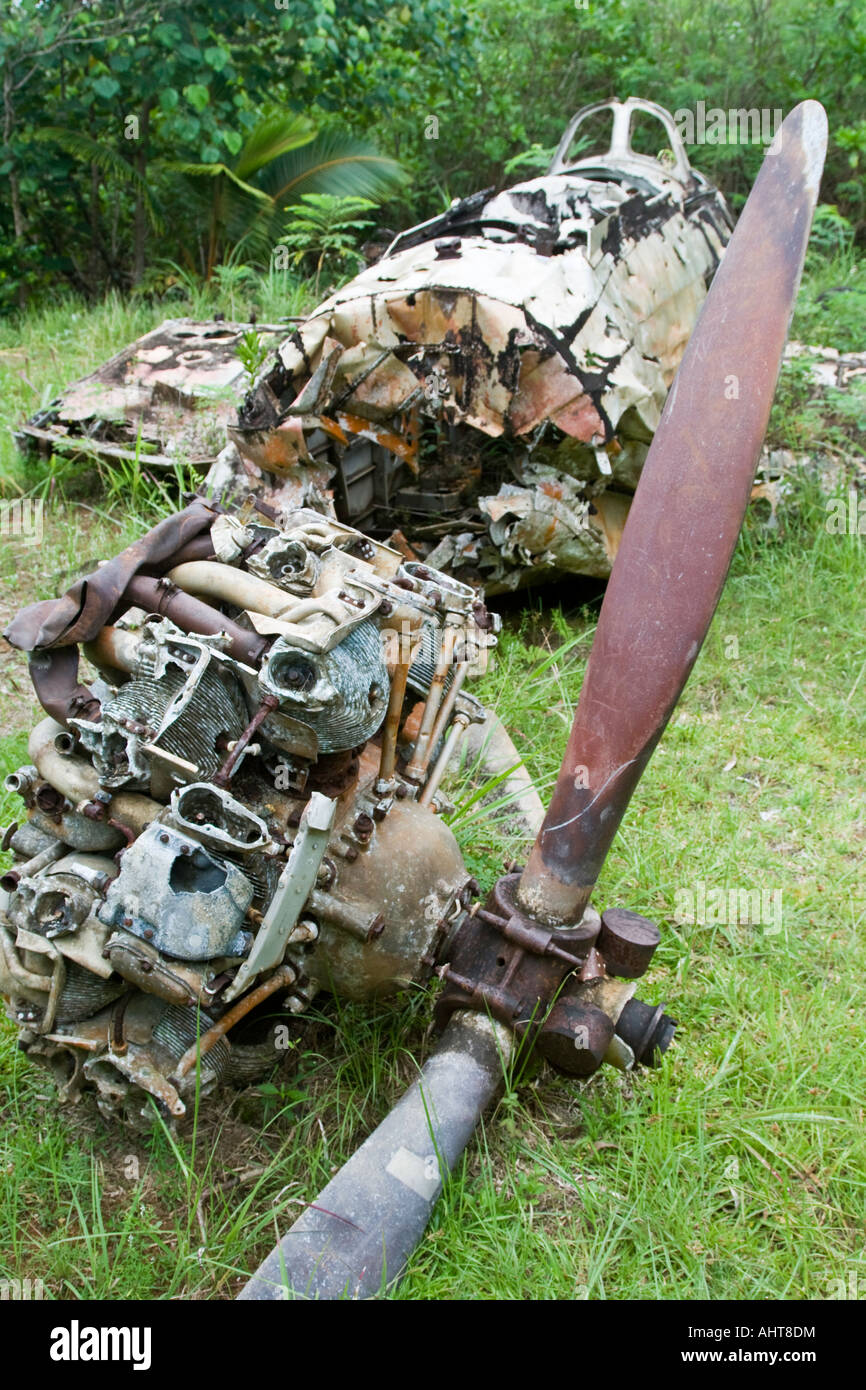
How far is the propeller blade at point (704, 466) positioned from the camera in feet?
7.19

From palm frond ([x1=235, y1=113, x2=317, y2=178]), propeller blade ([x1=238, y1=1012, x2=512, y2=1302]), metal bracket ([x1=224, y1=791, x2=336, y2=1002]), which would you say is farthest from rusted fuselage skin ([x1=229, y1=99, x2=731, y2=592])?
palm frond ([x1=235, y1=113, x2=317, y2=178])

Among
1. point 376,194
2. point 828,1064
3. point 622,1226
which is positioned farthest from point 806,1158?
point 376,194

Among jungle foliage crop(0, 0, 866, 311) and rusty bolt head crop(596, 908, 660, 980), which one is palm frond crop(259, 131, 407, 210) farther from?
rusty bolt head crop(596, 908, 660, 980)

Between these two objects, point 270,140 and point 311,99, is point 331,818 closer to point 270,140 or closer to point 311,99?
point 270,140

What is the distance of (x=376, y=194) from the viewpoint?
10758mm

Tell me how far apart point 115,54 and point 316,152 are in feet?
7.14

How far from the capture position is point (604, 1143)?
2.83 meters

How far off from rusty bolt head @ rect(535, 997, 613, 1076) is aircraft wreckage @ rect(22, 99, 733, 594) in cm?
280

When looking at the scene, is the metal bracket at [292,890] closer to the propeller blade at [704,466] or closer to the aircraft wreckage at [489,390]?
the propeller blade at [704,466]

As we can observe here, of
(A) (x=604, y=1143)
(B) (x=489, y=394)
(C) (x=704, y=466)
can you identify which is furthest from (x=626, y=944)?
(B) (x=489, y=394)

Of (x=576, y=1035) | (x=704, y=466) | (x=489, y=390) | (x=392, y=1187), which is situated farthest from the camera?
(x=489, y=390)

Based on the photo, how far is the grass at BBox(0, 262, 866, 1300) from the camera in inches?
99.6

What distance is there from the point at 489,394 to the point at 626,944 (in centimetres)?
291
